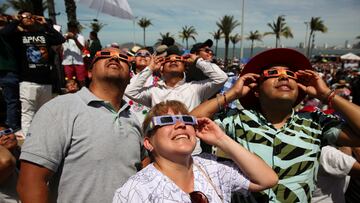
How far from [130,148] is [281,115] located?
4.67 feet

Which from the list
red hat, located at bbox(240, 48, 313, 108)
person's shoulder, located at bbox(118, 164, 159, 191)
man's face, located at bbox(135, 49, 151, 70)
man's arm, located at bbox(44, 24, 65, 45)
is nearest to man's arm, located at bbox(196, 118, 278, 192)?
person's shoulder, located at bbox(118, 164, 159, 191)

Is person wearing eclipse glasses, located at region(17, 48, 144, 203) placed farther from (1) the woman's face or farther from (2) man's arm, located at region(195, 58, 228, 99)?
(2) man's arm, located at region(195, 58, 228, 99)

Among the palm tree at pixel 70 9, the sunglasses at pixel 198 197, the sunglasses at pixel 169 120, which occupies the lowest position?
the sunglasses at pixel 198 197

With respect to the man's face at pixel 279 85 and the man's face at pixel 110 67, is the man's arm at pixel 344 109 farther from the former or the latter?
the man's face at pixel 110 67

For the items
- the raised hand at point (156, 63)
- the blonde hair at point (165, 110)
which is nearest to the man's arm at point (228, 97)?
the blonde hair at point (165, 110)

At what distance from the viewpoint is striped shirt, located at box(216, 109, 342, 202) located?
2.25 metres

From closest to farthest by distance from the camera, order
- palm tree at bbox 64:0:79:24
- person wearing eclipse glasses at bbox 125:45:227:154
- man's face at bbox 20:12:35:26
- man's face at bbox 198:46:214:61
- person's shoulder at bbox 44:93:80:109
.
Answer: person's shoulder at bbox 44:93:80:109, person wearing eclipse glasses at bbox 125:45:227:154, man's face at bbox 20:12:35:26, man's face at bbox 198:46:214:61, palm tree at bbox 64:0:79:24

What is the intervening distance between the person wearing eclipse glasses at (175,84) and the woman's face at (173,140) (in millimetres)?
1758

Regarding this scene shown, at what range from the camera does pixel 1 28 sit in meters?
4.53

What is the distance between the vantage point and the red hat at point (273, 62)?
2.61 metres

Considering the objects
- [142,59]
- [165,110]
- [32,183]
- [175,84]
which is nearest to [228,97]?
[165,110]

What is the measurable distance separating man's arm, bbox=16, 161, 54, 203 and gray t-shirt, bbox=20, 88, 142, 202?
5 cm

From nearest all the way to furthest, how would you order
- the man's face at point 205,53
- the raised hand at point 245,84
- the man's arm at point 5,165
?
the man's arm at point 5,165
the raised hand at point 245,84
the man's face at point 205,53

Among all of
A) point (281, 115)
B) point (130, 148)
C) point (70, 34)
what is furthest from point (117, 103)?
point (70, 34)
